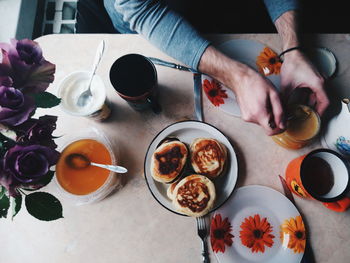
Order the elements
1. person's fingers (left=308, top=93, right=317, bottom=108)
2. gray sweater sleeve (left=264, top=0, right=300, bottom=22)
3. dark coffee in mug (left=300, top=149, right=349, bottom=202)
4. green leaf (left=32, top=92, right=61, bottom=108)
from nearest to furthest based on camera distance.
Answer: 1. green leaf (left=32, top=92, right=61, bottom=108)
2. dark coffee in mug (left=300, top=149, right=349, bottom=202)
3. person's fingers (left=308, top=93, right=317, bottom=108)
4. gray sweater sleeve (left=264, top=0, right=300, bottom=22)

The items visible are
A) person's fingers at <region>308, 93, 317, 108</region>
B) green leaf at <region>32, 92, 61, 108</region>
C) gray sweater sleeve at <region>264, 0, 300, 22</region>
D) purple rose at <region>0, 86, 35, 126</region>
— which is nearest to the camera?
purple rose at <region>0, 86, 35, 126</region>

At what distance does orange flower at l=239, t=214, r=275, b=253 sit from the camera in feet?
2.60

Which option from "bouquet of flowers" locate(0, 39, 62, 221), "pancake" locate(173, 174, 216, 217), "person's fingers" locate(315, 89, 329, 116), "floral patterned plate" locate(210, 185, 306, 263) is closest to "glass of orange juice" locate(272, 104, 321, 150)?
"person's fingers" locate(315, 89, 329, 116)

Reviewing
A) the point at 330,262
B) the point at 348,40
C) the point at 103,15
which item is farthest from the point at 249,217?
the point at 103,15

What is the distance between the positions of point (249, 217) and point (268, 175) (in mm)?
137

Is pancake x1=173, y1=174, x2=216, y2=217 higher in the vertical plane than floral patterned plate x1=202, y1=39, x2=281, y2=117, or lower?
lower

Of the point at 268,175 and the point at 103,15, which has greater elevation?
the point at 103,15

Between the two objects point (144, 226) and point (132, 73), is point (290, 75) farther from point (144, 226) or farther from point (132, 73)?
point (144, 226)

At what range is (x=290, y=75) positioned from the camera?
854 mm

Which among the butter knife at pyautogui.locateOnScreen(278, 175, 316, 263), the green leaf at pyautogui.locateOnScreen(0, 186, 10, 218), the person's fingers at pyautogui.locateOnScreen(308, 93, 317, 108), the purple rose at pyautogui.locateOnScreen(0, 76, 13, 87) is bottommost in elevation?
the butter knife at pyautogui.locateOnScreen(278, 175, 316, 263)

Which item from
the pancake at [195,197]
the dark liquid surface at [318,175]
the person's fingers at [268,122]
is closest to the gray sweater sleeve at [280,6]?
the person's fingers at [268,122]

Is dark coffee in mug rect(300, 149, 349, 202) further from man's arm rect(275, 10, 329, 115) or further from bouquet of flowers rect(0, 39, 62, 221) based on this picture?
bouquet of flowers rect(0, 39, 62, 221)

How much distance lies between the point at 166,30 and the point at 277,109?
44cm

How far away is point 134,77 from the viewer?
76 centimetres
